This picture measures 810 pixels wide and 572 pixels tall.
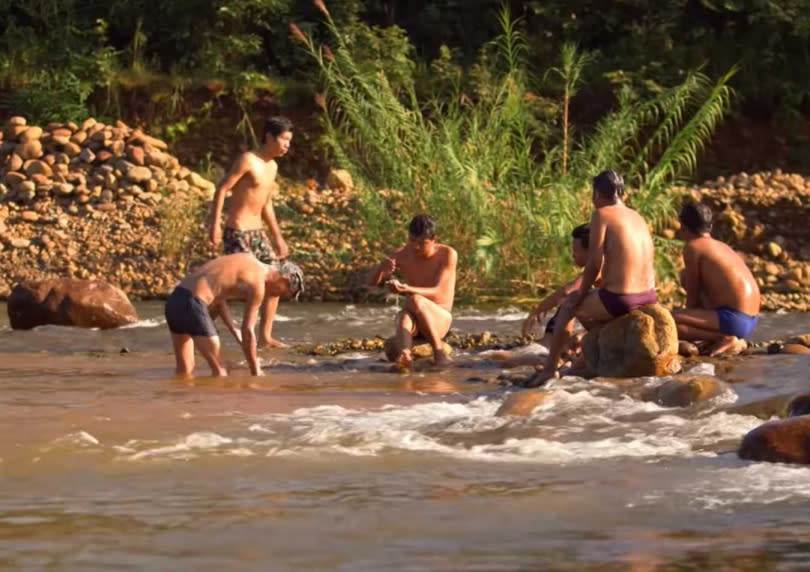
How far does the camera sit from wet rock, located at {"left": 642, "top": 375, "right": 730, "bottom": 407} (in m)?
8.59

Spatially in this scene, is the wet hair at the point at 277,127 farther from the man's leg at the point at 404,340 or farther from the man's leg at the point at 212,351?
the man's leg at the point at 212,351

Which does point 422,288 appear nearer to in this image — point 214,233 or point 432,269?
point 432,269

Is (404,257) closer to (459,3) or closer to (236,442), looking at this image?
(236,442)

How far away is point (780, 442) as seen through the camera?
7.00 metres

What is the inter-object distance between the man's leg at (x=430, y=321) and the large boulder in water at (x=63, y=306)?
3.63m

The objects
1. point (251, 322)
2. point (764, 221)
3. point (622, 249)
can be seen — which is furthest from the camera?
point (764, 221)

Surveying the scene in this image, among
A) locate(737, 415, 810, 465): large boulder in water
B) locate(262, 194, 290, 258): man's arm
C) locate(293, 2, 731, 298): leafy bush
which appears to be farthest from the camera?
locate(293, 2, 731, 298): leafy bush

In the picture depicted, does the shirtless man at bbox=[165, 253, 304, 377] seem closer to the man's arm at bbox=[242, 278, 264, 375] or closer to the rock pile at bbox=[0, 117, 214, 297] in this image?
the man's arm at bbox=[242, 278, 264, 375]

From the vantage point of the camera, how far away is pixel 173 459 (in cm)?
714

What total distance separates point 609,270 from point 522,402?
135cm

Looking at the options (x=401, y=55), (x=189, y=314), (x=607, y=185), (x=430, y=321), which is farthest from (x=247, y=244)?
(x=401, y=55)

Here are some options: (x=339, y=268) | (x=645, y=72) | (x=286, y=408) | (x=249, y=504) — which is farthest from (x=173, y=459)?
(x=645, y=72)

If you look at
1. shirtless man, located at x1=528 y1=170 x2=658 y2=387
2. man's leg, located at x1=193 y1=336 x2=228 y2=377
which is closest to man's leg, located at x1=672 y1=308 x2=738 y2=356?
shirtless man, located at x1=528 y1=170 x2=658 y2=387

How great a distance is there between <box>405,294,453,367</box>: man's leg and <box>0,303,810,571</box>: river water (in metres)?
0.28
